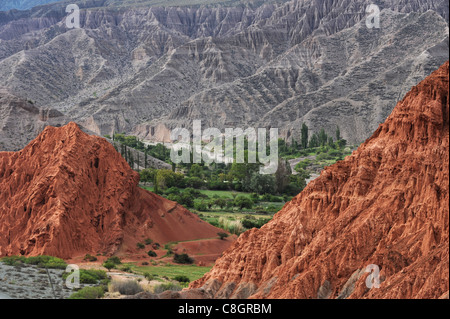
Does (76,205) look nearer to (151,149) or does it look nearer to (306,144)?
(151,149)

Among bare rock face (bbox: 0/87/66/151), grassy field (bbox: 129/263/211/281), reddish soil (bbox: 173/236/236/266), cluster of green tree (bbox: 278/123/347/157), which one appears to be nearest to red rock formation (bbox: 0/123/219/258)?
reddish soil (bbox: 173/236/236/266)

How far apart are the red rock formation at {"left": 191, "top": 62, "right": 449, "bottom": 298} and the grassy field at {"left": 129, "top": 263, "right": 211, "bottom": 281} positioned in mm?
12942

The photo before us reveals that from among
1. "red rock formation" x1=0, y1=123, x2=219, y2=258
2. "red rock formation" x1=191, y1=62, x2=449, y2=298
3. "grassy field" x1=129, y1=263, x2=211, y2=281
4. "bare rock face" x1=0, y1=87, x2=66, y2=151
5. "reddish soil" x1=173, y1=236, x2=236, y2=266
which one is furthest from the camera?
"bare rock face" x1=0, y1=87, x2=66, y2=151

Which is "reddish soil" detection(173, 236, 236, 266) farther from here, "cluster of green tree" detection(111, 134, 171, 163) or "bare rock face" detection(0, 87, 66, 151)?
"cluster of green tree" detection(111, 134, 171, 163)

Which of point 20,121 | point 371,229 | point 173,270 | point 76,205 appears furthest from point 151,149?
point 371,229

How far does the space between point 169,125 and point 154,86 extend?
3017 centimetres

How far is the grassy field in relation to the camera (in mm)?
44188

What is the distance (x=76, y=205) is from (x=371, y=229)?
87.7 ft

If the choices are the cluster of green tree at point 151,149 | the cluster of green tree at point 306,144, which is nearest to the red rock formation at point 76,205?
the cluster of green tree at point 151,149

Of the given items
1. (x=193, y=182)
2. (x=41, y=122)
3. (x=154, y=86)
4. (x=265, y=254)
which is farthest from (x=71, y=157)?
(x=154, y=86)

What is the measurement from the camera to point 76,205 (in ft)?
162

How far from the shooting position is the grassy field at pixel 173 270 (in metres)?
44.2

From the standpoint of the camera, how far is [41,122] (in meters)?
96.8

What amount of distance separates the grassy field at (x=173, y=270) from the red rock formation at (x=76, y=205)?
132 inches
